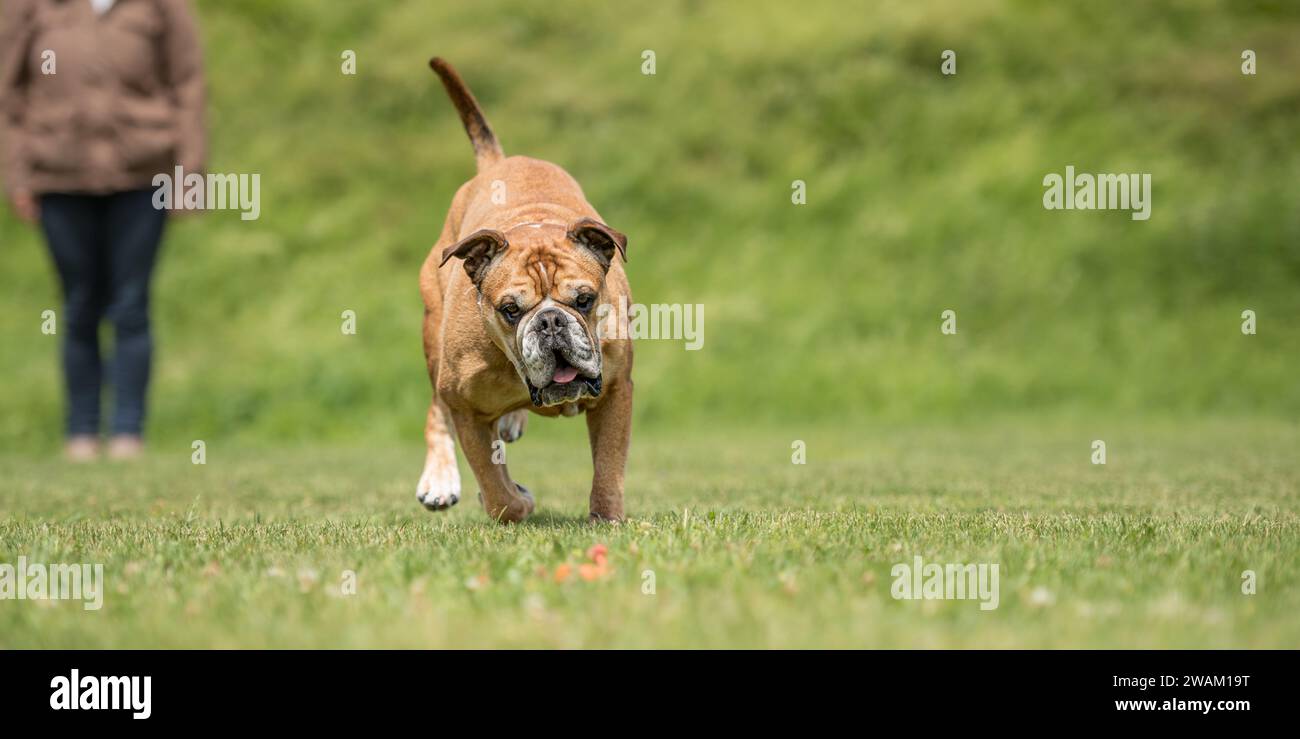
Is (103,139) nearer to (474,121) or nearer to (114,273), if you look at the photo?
(114,273)

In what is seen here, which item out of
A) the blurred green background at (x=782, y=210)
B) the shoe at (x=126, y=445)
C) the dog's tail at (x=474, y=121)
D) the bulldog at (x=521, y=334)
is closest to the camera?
the bulldog at (x=521, y=334)

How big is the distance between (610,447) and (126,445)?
22.6 feet

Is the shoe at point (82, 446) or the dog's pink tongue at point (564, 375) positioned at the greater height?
the dog's pink tongue at point (564, 375)

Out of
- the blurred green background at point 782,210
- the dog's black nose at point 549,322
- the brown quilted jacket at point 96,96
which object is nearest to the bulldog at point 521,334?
the dog's black nose at point 549,322

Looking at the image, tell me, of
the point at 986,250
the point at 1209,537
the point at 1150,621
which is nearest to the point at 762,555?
the point at 1150,621

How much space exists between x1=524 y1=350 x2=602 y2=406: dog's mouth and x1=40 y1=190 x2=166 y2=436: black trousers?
6.59m

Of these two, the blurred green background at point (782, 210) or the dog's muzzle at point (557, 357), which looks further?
the blurred green background at point (782, 210)

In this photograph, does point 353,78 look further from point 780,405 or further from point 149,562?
point 149,562

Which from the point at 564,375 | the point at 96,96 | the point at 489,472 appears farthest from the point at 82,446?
the point at 564,375

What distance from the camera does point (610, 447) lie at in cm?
544

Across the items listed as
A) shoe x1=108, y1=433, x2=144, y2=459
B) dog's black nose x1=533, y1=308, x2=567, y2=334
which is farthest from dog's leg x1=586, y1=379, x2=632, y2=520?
shoe x1=108, y1=433, x2=144, y2=459

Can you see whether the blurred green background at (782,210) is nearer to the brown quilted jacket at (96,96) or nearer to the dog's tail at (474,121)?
the brown quilted jacket at (96,96)

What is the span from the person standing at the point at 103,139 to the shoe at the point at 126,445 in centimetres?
14

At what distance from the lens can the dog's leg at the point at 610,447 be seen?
5.44 metres
